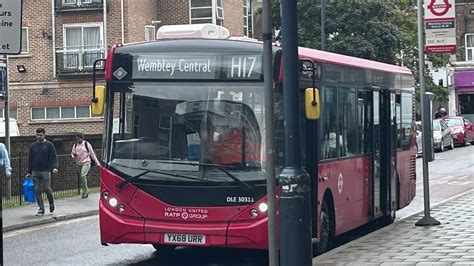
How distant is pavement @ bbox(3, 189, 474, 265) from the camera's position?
1127cm

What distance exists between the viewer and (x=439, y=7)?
49.9ft

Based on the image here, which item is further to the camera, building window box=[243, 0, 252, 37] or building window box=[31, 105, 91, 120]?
building window box=[243, 0, 252, 37]

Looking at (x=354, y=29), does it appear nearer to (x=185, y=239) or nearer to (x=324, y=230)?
(x=324, y=230)

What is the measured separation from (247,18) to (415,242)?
34950mm

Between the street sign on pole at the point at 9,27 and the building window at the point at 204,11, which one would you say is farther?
the building window at the point at 204,11

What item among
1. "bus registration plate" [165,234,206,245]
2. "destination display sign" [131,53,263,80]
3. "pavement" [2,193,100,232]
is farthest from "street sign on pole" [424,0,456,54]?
"pavement" [2,193,100,232]

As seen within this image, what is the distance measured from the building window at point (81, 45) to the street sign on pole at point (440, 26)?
88.4ft

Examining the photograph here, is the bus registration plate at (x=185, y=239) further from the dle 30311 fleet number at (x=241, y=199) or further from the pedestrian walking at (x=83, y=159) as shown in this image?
the pedestrian walking at (x=83, y=159)

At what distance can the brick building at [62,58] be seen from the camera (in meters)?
40.6

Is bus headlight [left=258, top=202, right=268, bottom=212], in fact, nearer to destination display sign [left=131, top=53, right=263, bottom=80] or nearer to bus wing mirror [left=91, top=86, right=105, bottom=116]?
destination display sign [left=131, top=53, right=263, bottom=80]

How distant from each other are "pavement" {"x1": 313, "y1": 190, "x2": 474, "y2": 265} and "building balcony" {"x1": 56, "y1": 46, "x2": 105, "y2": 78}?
86.9ft

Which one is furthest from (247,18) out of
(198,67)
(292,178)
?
(292,178)

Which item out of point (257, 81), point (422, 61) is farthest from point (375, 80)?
point (257, 81)

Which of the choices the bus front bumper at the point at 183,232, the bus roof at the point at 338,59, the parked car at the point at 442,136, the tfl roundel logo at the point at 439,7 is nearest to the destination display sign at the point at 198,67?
the bus roof at the point at 338,59
